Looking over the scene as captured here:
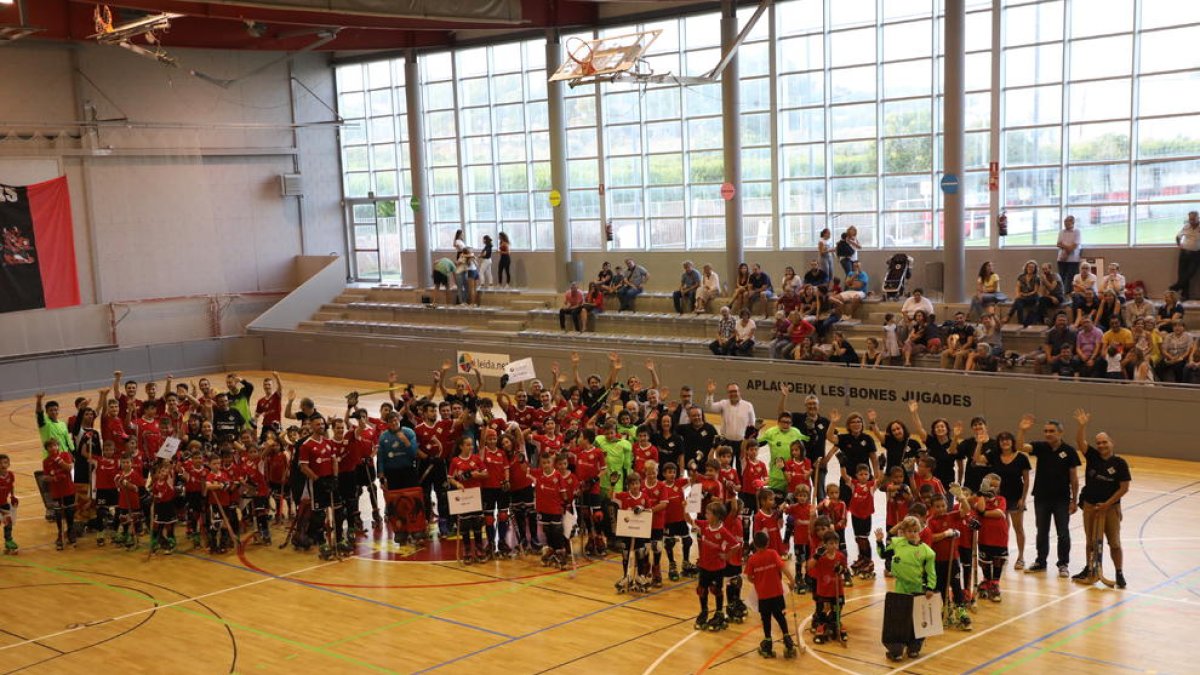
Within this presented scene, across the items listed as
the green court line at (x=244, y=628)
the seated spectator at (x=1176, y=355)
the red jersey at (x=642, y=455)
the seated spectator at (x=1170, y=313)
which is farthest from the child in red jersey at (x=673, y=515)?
the seated spectator at (x=1170, y=313)

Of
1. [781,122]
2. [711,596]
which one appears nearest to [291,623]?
[711,596]

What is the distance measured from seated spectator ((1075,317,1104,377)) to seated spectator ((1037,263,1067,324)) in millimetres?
2103

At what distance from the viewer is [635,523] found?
14023mm

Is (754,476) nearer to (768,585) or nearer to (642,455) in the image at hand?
(642,455)

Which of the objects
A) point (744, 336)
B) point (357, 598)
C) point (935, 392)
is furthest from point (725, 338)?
point (357, 598)

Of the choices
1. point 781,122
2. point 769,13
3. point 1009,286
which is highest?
point 769,13

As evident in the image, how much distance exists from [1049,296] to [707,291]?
9188 millimetres

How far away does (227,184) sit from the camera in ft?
132

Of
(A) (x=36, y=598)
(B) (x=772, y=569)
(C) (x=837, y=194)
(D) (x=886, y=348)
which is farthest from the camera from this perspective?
(C) (x=837, y=194)

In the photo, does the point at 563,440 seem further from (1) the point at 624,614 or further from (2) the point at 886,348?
(2) the point at 886,348

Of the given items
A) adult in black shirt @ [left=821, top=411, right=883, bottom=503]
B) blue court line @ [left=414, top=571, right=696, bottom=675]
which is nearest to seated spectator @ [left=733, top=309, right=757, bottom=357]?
adult in black shirt @ [left=821, top=411, right=883, bottom=503]

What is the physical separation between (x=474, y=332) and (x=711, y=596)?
2050 cm

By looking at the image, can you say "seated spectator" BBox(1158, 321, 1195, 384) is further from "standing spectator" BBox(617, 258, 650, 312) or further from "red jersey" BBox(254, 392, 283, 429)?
"red jersey" BBox(254, 392, 283, 429)

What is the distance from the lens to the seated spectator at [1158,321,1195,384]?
20.2 m
